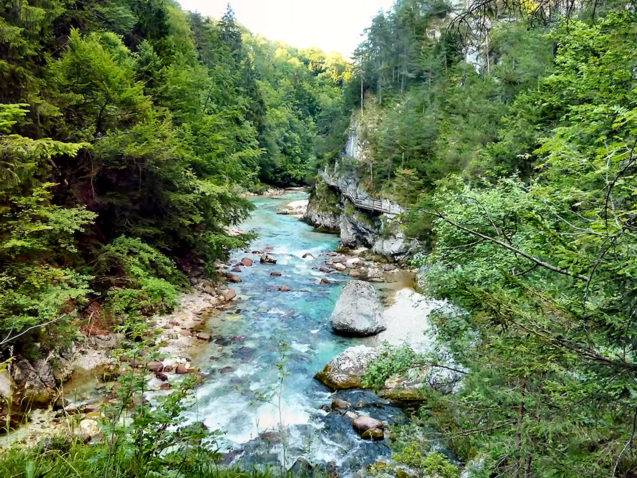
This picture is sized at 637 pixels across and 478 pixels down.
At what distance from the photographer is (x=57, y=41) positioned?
11.5 m

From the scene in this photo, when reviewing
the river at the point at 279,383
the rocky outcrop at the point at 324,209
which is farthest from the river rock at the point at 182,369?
the rocky outcrop at the point at 324,209

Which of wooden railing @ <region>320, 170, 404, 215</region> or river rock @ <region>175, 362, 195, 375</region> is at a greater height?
wooden railing @ <region>320, 170, 404, 215</region>

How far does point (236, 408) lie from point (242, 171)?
1116 centimetres

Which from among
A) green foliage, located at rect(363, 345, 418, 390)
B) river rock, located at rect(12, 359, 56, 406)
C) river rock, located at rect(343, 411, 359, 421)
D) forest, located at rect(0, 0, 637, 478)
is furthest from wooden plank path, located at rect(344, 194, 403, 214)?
river rock, located at rect(12, 359, 56, 406)

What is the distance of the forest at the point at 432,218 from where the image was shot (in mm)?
2283

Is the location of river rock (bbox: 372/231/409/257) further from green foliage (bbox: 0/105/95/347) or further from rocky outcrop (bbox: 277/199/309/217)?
green foliage (bbox: 0/105/95/347)

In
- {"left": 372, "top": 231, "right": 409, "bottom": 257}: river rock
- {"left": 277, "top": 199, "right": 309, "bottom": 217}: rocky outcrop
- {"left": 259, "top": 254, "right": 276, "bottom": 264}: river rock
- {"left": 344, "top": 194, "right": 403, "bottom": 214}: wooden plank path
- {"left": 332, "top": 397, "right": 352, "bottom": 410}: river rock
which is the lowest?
{"left": 332, "top": 397, "right": 352, "bottom": 410}: river rock

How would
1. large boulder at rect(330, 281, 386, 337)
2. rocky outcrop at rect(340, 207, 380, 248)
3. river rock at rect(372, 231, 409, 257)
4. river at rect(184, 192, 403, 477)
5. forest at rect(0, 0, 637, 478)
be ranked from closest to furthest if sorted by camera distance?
1. forest at rect(0, 0, 637, 478)
2. river at rect(184, 192, 403, 477)
3. large boulder at rect(330, 281, 386, 337)
4. river rock at rect(372, 231, 409, 257)
5. rocky outcrop at rect(340, 207, 380, 248)

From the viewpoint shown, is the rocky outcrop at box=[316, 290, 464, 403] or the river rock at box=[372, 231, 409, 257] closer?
the rocky outcrop at box=[316, 290, 464, 403]

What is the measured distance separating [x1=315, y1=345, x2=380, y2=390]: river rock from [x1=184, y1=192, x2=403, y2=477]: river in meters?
0.23

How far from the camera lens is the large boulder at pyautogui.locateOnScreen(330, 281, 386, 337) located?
11617mm

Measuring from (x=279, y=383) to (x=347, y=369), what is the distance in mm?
1792

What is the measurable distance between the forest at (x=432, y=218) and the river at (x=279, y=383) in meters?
1.05

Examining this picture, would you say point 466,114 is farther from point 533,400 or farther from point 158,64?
point 533,400
